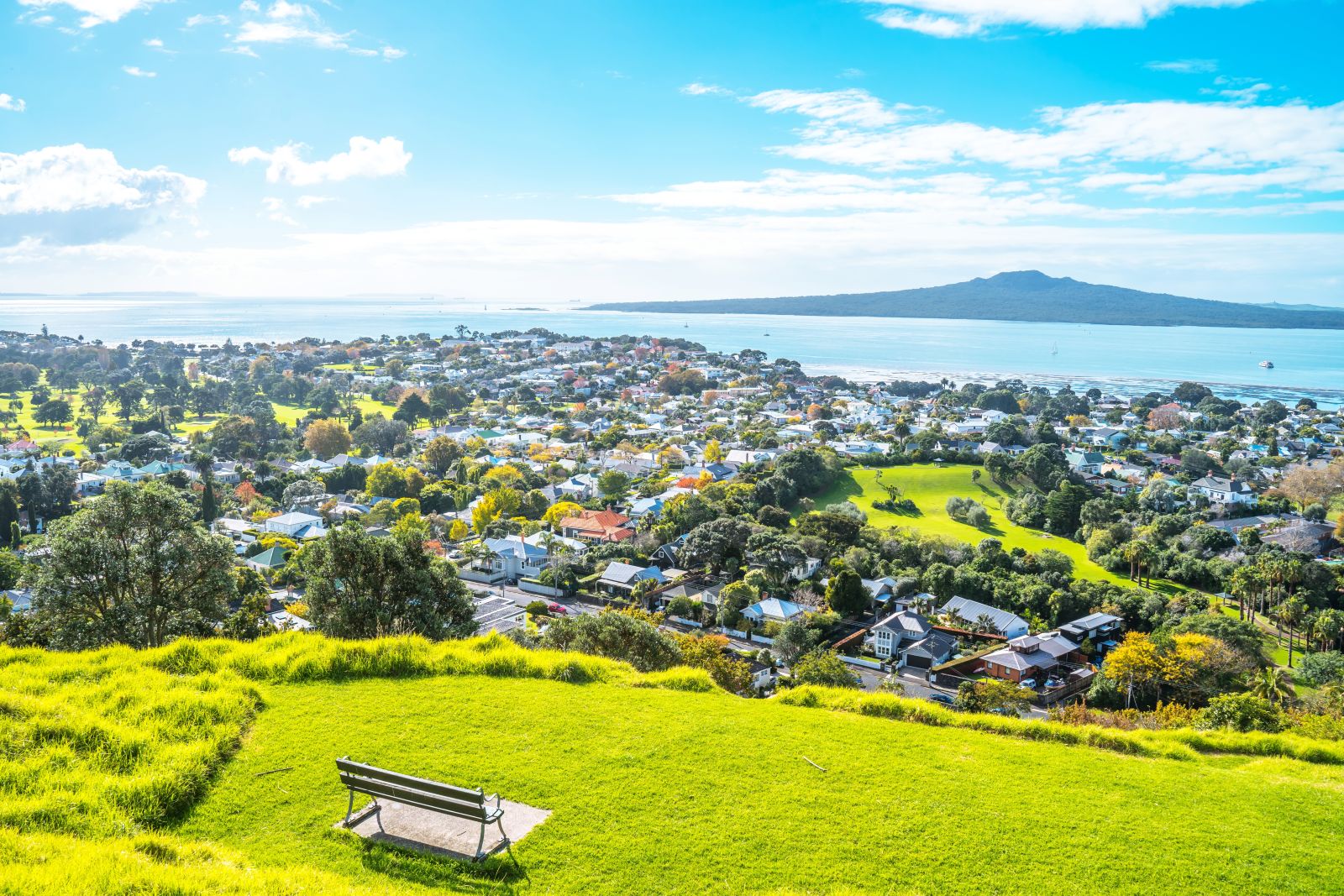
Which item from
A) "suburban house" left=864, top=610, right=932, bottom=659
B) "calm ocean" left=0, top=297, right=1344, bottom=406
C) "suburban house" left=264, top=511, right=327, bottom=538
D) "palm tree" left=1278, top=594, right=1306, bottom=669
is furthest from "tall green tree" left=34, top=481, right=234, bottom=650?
"calm ocean" left=0, top=297, right=1344, bottom=406

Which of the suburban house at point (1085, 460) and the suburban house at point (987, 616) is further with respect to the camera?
the suburban house at point (1085, 460)

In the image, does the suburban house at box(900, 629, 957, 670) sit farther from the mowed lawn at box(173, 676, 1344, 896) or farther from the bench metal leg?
the bench metal leg

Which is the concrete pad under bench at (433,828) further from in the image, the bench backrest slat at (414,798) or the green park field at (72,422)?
the green park field at (72,422)

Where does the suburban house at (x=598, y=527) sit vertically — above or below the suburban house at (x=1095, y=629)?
above

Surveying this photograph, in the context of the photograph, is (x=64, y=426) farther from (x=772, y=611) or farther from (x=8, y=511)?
(x=772, y=611)

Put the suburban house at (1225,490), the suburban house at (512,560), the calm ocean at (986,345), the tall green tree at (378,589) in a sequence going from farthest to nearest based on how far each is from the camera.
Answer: the calm ocean at (986,345)
the suburban house at (1225,490)
the suburban house at (512,560)
the tall green tree at (378,589)

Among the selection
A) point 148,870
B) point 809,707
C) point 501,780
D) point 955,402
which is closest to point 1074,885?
point 809,707

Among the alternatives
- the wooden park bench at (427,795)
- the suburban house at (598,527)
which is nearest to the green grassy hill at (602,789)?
the wooden park bench at (427,795)
